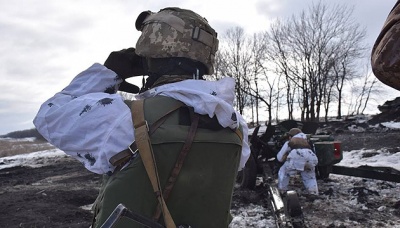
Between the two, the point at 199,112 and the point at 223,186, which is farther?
the point at 223,186

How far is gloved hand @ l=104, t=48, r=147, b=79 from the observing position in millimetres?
2221

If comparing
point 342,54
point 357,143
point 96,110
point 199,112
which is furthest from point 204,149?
point 342,54

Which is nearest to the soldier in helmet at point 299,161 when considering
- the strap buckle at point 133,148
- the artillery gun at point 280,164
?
the artillery gun at point 280,164

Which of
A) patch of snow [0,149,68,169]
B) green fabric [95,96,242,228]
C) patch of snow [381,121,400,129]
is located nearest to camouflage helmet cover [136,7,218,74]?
green fabric [95,96,242,228]

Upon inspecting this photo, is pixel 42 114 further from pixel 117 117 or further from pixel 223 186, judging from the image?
pixel 223 186

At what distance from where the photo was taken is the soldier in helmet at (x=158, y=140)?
5.68 ft

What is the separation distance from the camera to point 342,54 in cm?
3900

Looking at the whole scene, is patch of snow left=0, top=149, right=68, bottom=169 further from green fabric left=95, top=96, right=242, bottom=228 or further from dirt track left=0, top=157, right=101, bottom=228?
green fabric left=95, top=96, right=242, bottom=228

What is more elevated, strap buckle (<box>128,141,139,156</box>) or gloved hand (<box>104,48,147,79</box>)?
gloved hand (<box>104,48,147,79</box>)

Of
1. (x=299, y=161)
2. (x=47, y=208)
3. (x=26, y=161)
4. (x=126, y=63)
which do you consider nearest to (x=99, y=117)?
(x=126, y=63)

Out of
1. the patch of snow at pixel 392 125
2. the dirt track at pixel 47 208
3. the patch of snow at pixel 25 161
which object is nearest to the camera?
the dirt track at pixel 47 208

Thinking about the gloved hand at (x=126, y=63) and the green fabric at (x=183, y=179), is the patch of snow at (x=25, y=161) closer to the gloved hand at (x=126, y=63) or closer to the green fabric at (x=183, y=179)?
the gloved hand at (x=126, y=63)

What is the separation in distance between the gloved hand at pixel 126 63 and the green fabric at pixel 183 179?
48cm

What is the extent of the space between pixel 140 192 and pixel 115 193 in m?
0.11
